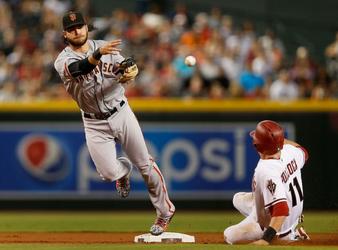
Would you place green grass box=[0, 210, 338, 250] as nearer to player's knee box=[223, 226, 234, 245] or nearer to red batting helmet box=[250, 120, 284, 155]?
player's knee box=[223, 226, 234, 245]

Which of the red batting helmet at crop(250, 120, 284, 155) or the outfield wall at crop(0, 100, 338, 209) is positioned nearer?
the red batting helmet at crop(250, 120, 284, 155)

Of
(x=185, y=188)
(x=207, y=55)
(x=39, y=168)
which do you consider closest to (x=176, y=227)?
(x=185, y=188)

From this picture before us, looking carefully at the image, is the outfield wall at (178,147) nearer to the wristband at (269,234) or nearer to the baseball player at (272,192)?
the baseball player at (272,192)

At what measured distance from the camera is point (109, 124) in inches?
345

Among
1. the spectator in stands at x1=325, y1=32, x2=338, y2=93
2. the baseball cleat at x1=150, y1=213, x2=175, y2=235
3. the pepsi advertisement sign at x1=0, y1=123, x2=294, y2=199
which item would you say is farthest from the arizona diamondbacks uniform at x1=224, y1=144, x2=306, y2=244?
the spectator in stands at x1=325, y1=32, x2=338, y2=93

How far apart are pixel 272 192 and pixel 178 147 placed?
624 centimetres

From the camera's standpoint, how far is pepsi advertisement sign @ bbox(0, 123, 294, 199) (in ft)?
44.8

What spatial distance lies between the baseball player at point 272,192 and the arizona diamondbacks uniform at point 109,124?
105 centimetres

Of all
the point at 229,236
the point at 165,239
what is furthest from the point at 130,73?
the point at 229,236

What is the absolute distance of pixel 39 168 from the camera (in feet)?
45.1

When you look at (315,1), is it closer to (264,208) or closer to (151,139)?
(151,139)

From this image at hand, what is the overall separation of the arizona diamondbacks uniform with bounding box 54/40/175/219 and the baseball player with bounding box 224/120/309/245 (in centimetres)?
105

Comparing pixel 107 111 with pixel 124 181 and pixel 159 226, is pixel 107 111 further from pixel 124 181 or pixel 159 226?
pixel 159 226

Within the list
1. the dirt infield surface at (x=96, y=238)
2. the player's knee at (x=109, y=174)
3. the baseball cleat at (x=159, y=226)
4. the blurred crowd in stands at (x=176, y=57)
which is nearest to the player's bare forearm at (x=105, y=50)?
the player's knee at (x=109, y=174)
